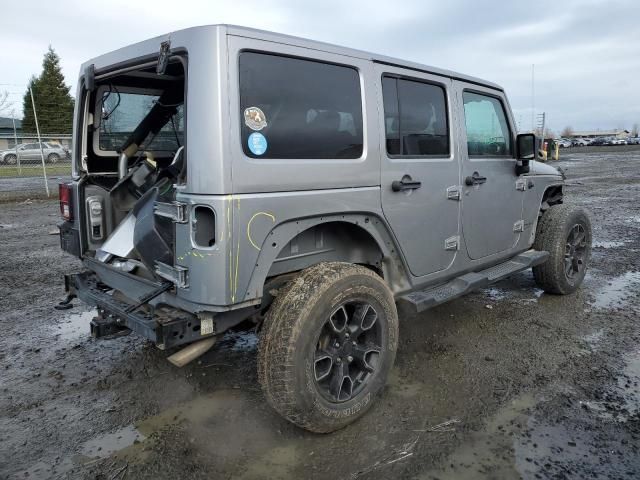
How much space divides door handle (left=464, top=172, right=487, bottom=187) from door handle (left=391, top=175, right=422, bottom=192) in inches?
26.6

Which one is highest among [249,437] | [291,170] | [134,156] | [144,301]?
[134,156]

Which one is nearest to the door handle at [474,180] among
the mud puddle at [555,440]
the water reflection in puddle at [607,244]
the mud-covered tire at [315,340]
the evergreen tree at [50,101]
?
the mud-covered tire at [315,340]

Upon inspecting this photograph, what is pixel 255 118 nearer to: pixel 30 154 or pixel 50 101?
pixel 30 154

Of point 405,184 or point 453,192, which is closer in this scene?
point 405,184

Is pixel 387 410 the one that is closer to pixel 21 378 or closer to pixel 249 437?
pixel 249 437

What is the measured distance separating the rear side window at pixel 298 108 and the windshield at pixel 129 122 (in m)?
1.50

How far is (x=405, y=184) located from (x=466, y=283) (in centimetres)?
110

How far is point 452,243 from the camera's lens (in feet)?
13.2

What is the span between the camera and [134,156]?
419 cm

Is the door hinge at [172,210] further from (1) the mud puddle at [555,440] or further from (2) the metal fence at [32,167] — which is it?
(2) the metal fence at [32,167]

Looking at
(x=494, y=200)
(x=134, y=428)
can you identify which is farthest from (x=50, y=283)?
(x=494, y=200)

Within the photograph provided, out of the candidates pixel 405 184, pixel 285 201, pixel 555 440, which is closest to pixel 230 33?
pixel 285 201

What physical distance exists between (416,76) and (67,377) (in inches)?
136

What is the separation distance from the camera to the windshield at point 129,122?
13.5 ft
